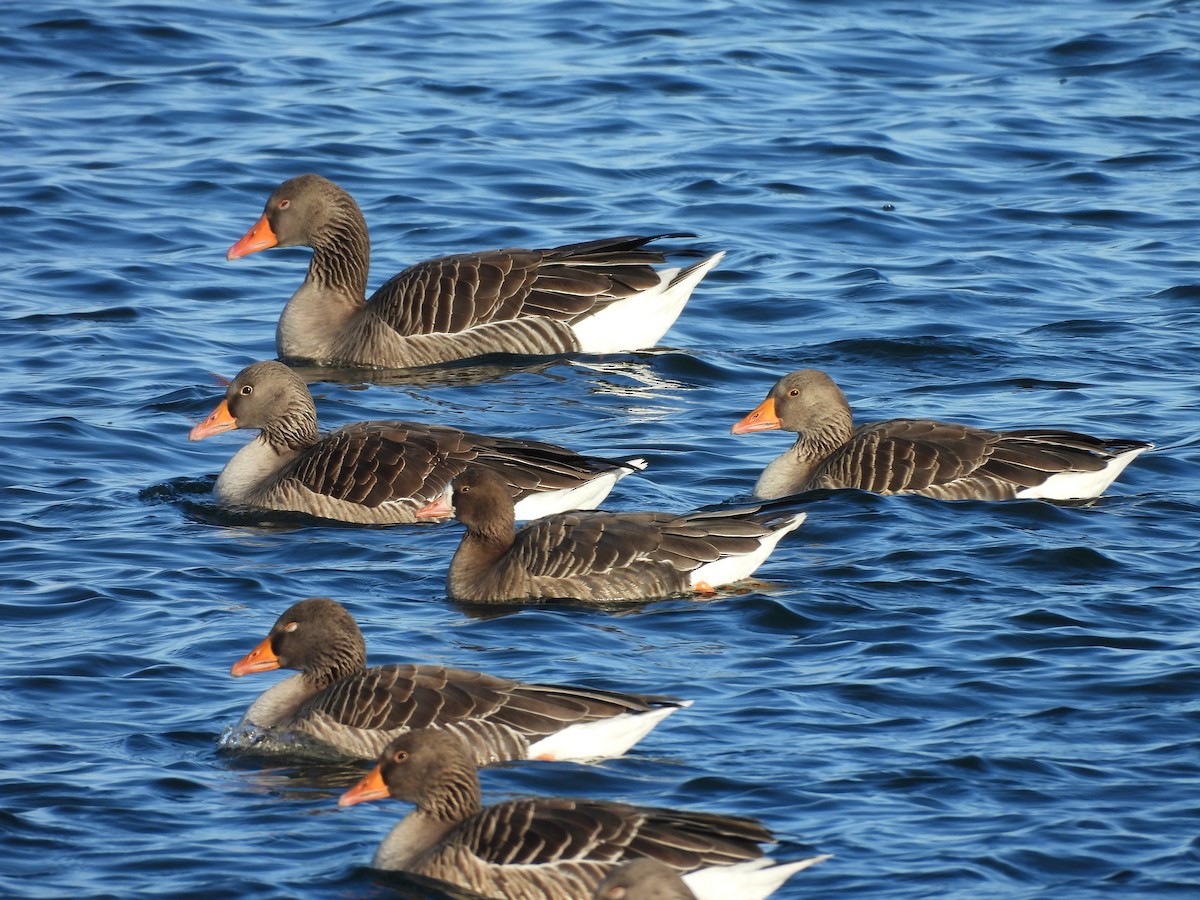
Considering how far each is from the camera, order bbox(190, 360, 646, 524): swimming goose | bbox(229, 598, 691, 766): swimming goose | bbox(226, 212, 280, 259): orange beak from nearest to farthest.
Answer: bbox(229, 598, 691, 766): swimming goose < bbox(190, 360, 646, 524): swimming goose < bbox(226, 212, 280, 259): orange beak

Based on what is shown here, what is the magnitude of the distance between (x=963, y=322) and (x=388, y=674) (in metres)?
9.49

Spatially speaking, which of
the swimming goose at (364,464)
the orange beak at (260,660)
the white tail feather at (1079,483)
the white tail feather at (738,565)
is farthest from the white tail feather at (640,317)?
the orange beak at (260,660)

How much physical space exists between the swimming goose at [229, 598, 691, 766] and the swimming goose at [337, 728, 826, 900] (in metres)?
0.88

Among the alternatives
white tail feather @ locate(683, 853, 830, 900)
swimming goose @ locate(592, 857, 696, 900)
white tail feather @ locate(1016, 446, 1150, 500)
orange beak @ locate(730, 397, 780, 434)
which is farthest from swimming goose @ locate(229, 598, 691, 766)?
orange beak @ locate(730, 397, 780, 434)

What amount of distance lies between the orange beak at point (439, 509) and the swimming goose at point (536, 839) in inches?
157

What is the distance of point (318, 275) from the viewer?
1745 cm

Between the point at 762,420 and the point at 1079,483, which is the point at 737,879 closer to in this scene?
the point at 1079,483

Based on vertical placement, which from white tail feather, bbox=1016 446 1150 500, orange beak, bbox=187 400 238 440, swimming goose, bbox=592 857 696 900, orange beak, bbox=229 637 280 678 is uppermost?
swimming goose, bbox=592 857 696 900

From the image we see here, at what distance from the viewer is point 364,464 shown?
12.9m

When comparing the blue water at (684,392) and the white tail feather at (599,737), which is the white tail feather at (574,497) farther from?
the white tail feather at (599,737)

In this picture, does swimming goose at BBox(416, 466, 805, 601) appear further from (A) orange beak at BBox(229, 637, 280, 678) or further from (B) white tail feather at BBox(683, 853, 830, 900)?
(B) white tail feather at BBox(683, 853, 830, 900)

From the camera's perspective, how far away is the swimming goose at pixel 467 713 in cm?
884

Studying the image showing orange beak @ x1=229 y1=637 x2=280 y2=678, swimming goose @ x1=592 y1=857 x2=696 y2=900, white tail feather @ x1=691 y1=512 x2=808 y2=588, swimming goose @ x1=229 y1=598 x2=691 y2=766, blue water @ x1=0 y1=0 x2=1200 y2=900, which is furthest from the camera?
white tail feather @ x1=691 y1=512 x2=808 y2=588

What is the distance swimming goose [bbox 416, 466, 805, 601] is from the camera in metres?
11.2
